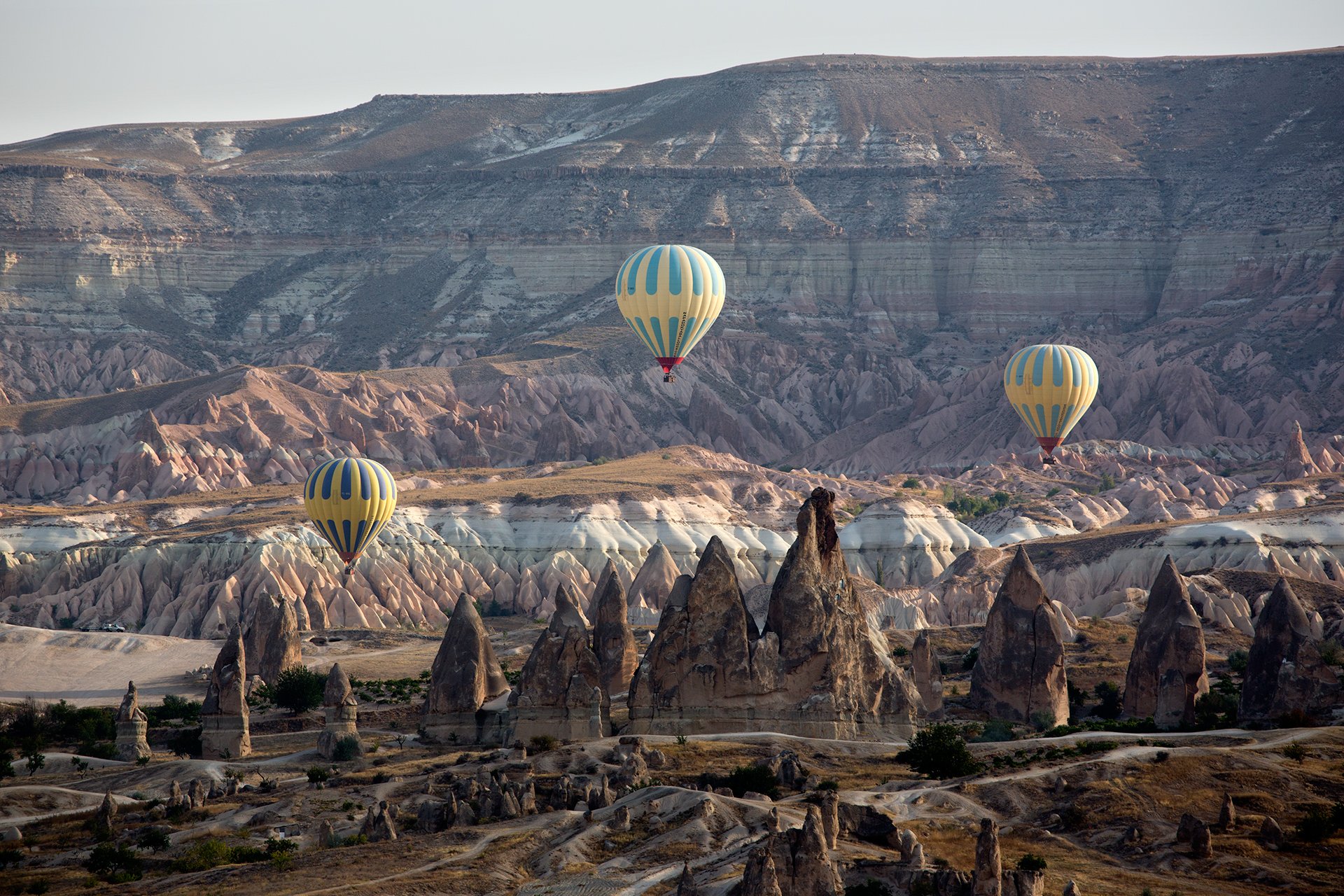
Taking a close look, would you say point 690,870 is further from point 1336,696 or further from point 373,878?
point 1336,696

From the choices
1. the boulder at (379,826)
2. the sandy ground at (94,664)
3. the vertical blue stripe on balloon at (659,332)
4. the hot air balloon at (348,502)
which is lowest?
the sandy ground at (94,664)

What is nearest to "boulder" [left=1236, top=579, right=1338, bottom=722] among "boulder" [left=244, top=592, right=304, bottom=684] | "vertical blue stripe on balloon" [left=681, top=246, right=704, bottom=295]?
"boulder" [left=244, top=592, right=304, bottom=684]

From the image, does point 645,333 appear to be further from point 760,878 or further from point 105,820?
point 760,878

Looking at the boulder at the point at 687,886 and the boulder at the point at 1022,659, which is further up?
the boulder at the point at 1022,659

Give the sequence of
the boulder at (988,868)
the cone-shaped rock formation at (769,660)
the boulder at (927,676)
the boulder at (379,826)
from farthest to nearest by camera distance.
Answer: the boulder at (927,676) → the cone-shaped rock formation at (769,660) → the boulder at (379,826) → the boulder at (988,868)

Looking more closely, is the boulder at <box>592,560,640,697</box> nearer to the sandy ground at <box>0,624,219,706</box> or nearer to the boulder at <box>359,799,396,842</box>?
the boulder at <box>359,799,396,842</box>

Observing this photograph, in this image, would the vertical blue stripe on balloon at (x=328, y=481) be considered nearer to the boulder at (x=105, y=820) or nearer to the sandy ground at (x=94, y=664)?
the sandy ground at (x=94, y=664)

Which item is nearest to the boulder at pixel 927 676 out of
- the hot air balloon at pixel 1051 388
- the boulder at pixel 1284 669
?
the boulder at pixel 1284 669
